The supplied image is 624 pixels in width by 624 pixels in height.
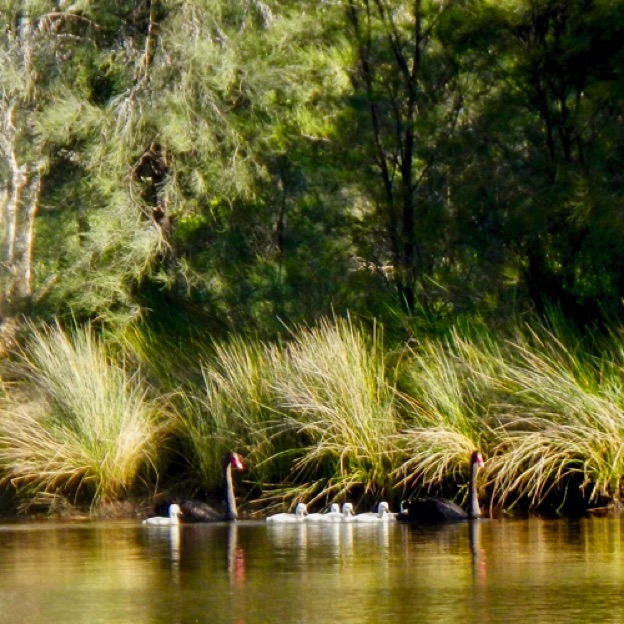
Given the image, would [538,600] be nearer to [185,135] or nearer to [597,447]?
[597,447]

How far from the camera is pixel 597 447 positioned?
15.6 metres

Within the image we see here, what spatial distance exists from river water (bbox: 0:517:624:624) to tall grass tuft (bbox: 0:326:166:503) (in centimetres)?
247

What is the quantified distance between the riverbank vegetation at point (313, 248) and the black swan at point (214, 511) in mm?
839

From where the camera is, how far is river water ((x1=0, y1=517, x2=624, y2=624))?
9.41 meters

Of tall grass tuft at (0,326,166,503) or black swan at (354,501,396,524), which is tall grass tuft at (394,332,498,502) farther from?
tall grass tuft at (0,326,166,503)

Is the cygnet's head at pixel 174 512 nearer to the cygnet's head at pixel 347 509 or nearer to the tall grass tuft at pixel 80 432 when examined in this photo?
the cygnet's head at pixel 347 509

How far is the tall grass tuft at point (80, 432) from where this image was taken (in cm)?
1781

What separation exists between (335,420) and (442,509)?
232cm

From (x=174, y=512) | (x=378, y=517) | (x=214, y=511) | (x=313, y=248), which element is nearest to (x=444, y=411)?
(x=378, y=517)

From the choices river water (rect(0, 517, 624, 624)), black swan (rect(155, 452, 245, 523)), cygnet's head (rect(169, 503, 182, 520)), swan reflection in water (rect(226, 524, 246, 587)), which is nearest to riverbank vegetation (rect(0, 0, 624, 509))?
black swan (rect(155, 452, 245, 523))

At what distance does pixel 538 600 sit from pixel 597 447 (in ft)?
20.2

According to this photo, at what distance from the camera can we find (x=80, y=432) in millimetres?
18031

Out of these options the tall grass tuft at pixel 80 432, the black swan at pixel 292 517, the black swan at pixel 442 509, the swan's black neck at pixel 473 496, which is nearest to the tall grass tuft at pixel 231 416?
the tall grass tuft at pixel 80 432

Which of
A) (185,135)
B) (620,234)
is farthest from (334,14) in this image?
(620,234)
